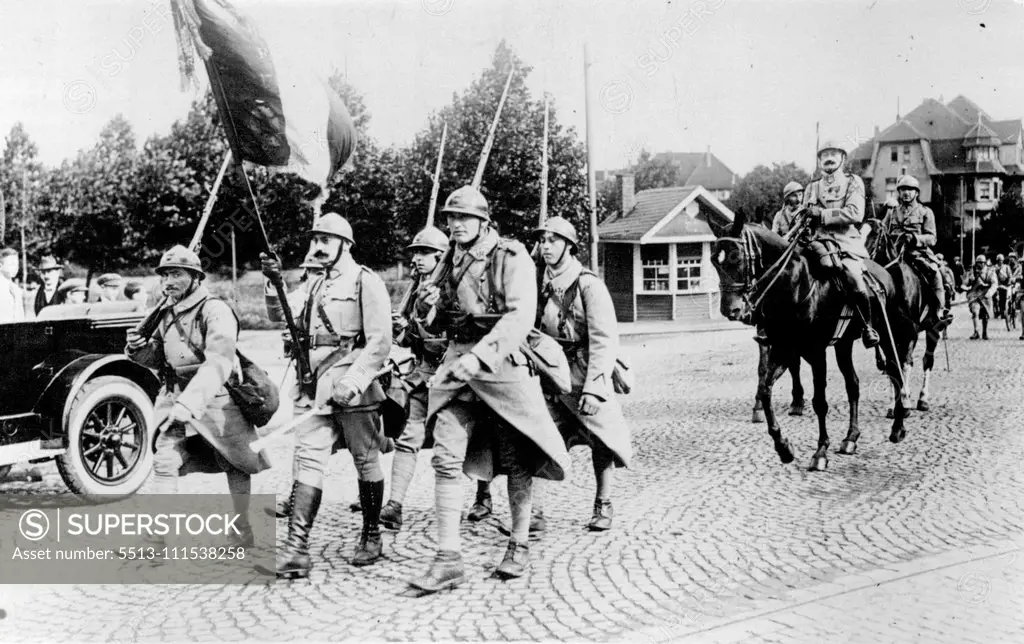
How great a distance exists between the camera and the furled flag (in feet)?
20.2

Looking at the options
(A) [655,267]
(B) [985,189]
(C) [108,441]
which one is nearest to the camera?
(C) [108,441]

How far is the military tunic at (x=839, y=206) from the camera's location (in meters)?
8.51

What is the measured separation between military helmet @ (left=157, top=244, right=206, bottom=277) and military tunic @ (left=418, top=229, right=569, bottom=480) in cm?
158

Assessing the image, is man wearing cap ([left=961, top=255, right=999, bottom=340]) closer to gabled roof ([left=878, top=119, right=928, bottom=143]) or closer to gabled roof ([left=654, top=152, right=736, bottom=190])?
gabled roof ([left=878, top=119, right=928, bottom=143])

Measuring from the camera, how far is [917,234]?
1013 centimetres

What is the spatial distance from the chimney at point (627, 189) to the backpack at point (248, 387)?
25.5m

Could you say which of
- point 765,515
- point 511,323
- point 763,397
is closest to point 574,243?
point 511,323

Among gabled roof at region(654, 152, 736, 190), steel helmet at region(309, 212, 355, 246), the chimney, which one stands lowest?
steel helmet at region(309, 212, 355, 246)

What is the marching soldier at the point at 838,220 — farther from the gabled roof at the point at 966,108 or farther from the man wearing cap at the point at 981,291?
the man wearing cap at the point at 981,291

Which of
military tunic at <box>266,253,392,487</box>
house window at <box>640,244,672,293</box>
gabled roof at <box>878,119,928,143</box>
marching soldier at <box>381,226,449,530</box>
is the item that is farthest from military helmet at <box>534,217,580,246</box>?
house window at <box>640,244,672,293</box>

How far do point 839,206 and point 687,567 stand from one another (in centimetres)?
467

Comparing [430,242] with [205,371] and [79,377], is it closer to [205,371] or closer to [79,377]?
[205,371]

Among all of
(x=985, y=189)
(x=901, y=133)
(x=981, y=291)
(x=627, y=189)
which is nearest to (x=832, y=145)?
(x=901, y=133)

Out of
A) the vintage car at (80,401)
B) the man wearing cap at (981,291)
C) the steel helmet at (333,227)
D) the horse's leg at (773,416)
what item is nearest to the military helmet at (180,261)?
the steel helmet at (333,227)
